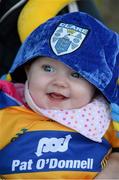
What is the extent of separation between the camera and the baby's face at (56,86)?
204 centimetres

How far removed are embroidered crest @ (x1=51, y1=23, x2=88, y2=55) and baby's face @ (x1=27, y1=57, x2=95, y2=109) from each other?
0.05 metres

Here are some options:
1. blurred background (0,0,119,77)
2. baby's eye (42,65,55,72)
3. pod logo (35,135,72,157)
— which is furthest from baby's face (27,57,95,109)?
blurred background (0,0,119,77)

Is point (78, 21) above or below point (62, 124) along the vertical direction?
above

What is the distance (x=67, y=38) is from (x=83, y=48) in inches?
2.6

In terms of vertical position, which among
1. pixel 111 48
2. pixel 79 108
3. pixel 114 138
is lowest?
pixel 114 138

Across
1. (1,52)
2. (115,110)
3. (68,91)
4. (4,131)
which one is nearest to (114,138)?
(115,110)

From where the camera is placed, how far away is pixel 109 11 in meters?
4.93

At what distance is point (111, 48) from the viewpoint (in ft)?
6.80

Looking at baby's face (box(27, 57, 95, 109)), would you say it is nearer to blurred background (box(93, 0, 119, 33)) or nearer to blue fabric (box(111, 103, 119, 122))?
blue fabric (box(111, 103, 119, 122))

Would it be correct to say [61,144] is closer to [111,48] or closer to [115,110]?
[115,110]

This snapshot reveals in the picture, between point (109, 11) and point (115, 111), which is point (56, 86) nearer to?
point (115, 111)

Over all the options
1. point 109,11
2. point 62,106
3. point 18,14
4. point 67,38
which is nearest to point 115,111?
point 62,106

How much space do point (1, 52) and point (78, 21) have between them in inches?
16.9

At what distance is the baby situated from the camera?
2025 millimetres
